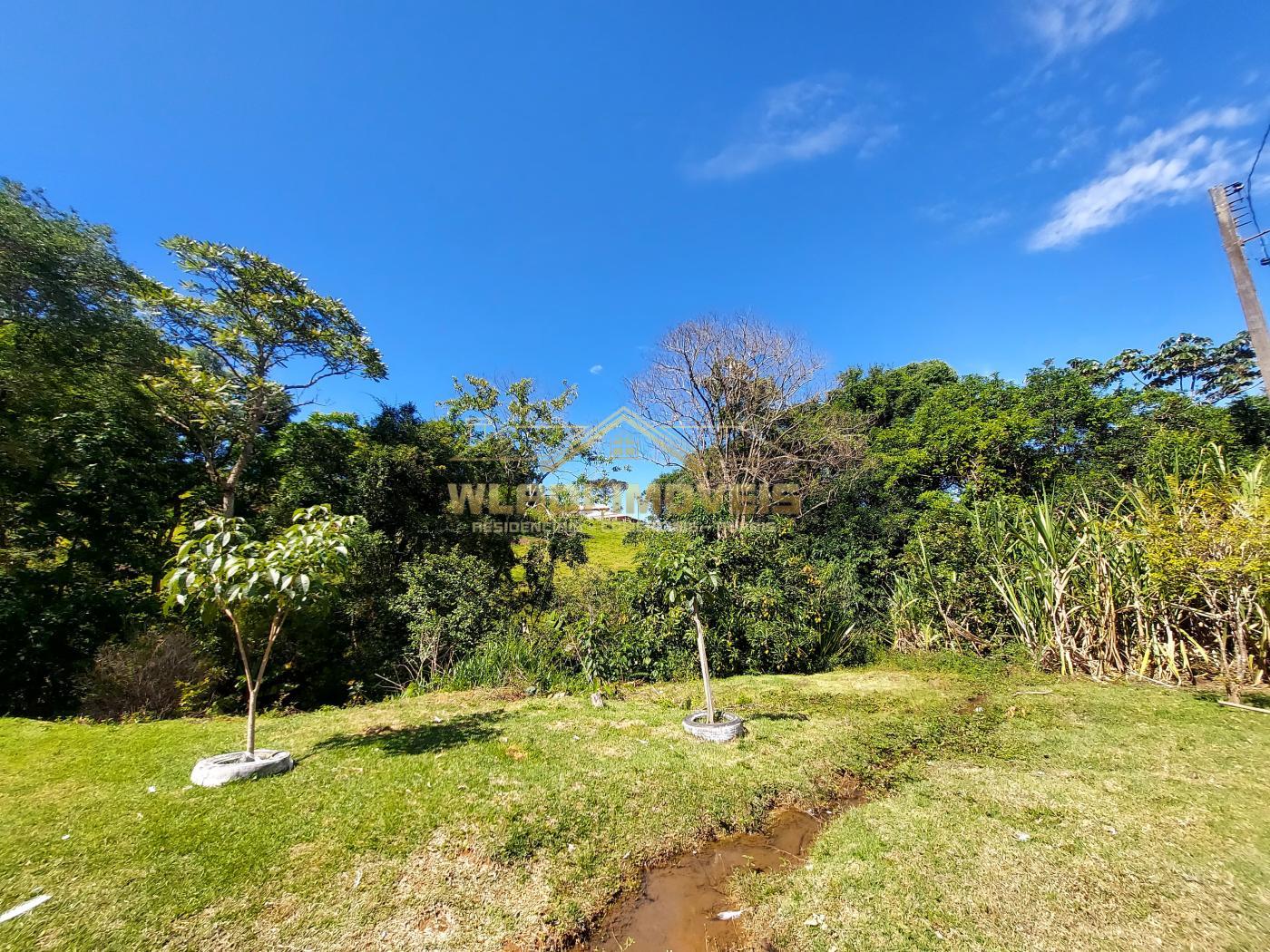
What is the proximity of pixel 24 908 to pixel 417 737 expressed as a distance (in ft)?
7.79

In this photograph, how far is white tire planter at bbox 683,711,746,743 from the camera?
3.93 metres

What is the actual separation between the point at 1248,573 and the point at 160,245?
560 inches

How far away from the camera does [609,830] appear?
8.80 feet

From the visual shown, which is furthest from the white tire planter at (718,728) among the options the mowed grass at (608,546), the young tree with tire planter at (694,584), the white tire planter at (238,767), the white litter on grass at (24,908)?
the mowed grass at (608,546)

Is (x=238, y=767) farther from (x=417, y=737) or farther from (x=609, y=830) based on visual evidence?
(x=609, y=830)

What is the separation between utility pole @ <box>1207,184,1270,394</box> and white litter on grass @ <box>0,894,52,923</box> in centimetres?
1255

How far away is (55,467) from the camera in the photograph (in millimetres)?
5555

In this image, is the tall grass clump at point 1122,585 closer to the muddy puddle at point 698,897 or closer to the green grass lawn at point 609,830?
the green grass lawn at point 609,830

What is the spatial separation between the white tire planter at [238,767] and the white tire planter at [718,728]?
303 centimetres

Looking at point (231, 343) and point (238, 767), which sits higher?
point (231, 343)

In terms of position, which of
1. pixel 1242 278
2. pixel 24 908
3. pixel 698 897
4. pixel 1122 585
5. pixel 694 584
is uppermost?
pixel 1242 278

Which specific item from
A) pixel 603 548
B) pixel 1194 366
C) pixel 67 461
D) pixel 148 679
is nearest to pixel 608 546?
pixel 603 548

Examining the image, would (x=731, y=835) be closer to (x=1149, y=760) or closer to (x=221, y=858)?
(x=221, y=858)

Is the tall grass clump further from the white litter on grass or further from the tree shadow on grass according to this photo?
the white litter on grass
